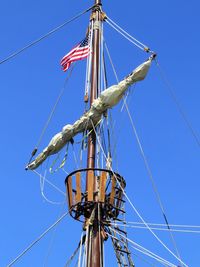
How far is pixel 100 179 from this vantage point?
21.5 m

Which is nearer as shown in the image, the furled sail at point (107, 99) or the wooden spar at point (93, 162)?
the wooden spar at point (93, 162)

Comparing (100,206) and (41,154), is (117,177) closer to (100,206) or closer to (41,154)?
(100,206)

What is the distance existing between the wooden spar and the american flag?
0.32 meters

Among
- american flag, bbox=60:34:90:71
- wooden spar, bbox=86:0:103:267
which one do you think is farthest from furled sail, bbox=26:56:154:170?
american flag, bbox=60:34:90:71

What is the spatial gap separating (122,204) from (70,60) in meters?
6.76

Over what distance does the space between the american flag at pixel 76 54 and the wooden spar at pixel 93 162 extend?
320 millimetres

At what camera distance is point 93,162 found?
22.5 metres

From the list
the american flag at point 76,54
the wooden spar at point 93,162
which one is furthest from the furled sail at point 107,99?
the american flag at point 76,54

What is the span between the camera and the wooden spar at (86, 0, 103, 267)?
66.2ft

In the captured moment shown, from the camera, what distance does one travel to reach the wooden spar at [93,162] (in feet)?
66.2

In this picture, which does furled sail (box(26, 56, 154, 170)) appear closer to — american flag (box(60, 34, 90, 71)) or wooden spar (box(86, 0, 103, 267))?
wooden spar (box(86, 0, 103, 267))

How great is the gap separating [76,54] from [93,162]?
5.23 metres

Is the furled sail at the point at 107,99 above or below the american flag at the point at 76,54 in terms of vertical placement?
below

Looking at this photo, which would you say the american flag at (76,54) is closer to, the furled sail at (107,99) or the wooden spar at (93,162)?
the wooden spar at (93,162)
